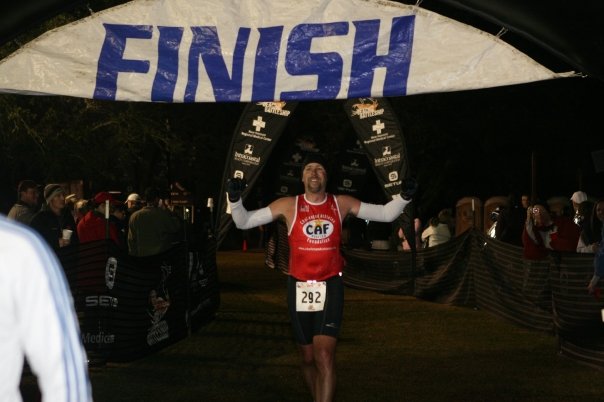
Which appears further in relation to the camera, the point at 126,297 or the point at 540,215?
the point at 540,215

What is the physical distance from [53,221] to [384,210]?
4137 millimetres

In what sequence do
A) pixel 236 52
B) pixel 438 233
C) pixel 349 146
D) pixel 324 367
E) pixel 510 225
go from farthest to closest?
pixel 349 146, pixel 438 233, pixel 510 225, pixel 324 367, pixel 236 52

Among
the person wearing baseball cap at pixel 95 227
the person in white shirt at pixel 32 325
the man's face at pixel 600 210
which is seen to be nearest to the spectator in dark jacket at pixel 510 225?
the man's face at pixel 600 210

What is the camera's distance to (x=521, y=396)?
1042 cm

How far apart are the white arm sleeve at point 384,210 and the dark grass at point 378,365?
1.87 m

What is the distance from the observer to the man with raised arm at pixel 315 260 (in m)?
9.05

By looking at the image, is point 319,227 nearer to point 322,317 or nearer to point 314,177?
point 314,177

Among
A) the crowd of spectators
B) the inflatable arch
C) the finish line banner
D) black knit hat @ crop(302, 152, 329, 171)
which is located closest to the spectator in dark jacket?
the inflatable arch

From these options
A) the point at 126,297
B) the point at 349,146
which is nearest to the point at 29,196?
the point at 126,297

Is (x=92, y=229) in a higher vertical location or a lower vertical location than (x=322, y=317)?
higher

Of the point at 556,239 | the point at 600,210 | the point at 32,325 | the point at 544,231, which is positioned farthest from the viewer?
the point at 544,231

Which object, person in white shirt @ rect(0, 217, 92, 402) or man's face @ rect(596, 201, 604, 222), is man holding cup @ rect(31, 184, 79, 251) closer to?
man's face @ rect(596, 201, 604, 222)

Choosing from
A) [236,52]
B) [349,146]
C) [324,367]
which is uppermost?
[349,146]

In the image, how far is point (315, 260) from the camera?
361 inches
